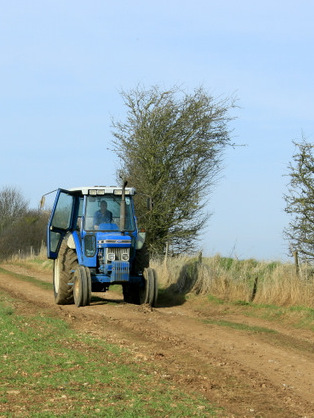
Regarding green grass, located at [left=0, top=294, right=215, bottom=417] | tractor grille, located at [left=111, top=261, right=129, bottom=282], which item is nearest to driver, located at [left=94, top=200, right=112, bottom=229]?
tractor grille, located at [left=111, top=261, right=129, bottom=282]

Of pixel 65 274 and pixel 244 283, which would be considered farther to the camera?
pixel 244 283

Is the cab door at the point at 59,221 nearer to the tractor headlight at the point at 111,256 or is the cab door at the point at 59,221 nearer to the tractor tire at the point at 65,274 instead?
the tractor tire at the point at 65,274

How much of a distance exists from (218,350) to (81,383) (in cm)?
303

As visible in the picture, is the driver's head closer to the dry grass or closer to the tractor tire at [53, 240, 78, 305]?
the tractor tire at [53, 240, 78, 305]

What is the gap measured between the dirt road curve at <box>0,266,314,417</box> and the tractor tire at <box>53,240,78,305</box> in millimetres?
313

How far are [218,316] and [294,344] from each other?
146 inches

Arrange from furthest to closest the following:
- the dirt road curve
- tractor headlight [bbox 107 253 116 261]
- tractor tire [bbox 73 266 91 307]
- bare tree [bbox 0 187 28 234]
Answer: bare tree [bbox 0 187 28 234] < tractor headlight [bbox 107 253 116 261] < tractor tire [bbox 73 266 91 307] < the dirt road curve

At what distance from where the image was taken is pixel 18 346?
9.76 m

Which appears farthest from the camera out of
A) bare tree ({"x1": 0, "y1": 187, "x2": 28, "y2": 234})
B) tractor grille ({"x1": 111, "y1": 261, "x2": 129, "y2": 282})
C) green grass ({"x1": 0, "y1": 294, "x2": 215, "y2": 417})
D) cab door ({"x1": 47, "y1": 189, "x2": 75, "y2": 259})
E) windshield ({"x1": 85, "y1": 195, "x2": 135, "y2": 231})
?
bare tree ({"x1": 0, "y1": 187, "x2": 28, "y2": 234})

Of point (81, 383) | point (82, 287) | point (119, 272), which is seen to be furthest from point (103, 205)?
point (81, 383)

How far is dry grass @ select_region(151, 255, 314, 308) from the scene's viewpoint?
14.8 metres

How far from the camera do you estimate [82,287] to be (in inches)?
579

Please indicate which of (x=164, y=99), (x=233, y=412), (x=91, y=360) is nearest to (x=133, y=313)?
(x=91, y=360)

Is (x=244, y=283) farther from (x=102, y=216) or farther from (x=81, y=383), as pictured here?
(x=81, y=383)
